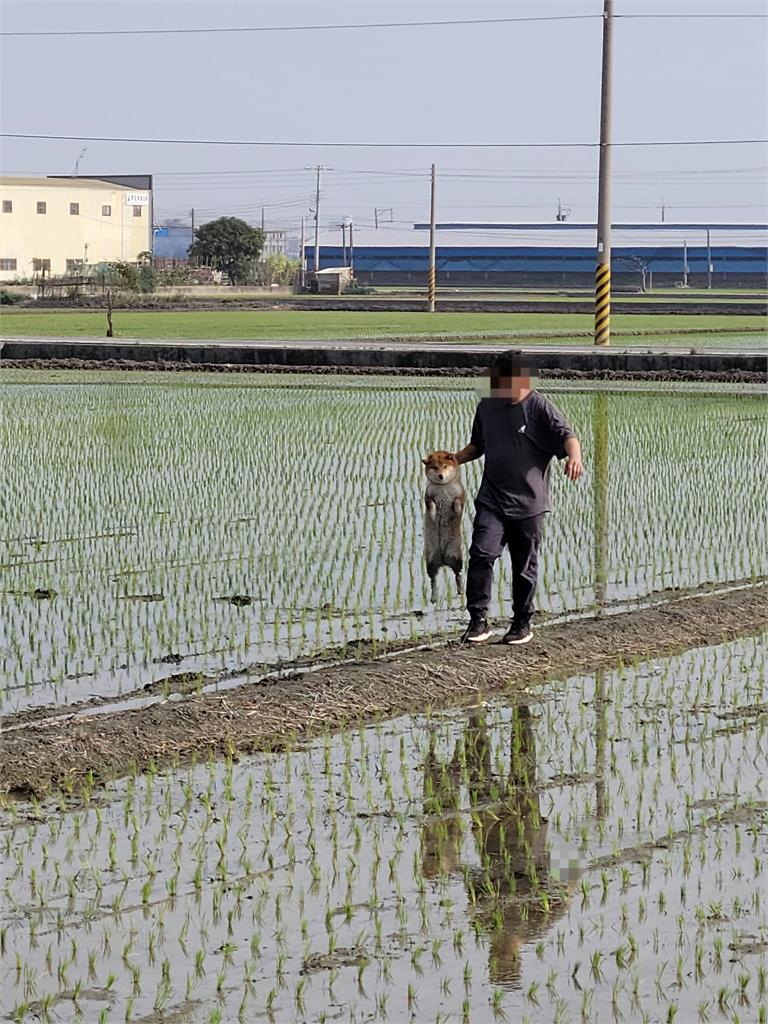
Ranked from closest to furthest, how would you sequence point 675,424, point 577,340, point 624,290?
point 675,424 < point 577,340 < point 624,290

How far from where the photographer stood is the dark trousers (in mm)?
6934

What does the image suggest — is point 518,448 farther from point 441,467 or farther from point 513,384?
point 441,467

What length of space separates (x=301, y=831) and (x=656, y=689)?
2179 millimetres

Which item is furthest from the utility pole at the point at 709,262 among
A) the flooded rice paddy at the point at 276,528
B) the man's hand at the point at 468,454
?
the man's hand at the point at 468,454

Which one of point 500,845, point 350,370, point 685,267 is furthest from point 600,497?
point 685,267

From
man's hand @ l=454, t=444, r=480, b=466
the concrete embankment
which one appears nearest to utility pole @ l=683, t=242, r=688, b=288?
the concrete embankment

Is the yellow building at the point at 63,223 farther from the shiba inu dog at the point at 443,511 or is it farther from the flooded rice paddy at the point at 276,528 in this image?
the shiba inu dog at the point at 443,511

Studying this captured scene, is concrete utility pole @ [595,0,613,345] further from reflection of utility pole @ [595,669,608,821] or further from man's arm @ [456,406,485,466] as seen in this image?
reflection of utility pole @ [595,669,608,821]

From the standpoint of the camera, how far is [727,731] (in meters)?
5.88

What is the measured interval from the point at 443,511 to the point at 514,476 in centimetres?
62

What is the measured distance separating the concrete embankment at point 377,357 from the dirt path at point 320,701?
15.0 meters

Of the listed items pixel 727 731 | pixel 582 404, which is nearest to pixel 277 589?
pixel 727 731

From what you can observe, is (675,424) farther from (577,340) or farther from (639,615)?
(577,340)

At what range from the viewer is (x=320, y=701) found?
6086 mm
